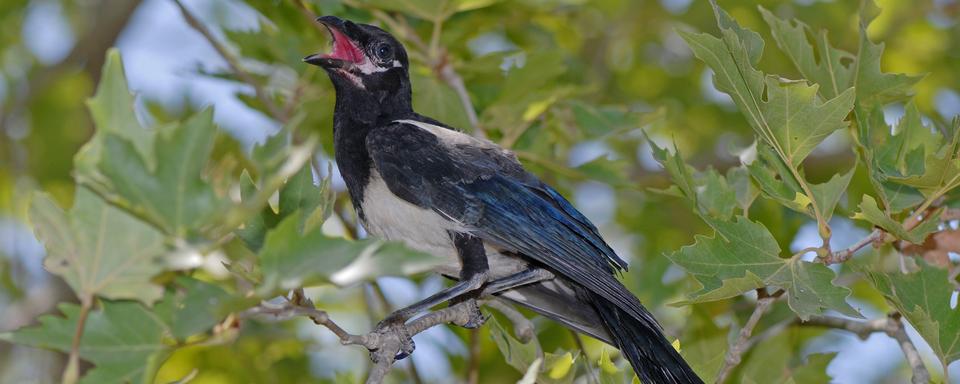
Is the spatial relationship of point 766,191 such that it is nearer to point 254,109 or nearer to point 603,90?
point 254,109

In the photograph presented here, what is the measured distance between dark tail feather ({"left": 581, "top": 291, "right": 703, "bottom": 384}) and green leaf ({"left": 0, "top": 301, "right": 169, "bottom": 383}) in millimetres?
Answer: 1699

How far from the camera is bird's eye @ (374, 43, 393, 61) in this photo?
4.34 metres

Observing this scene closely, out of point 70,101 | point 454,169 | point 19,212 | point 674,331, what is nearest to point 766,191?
point 454,169

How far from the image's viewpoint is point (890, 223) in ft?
10.5

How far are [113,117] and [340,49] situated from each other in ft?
7.11

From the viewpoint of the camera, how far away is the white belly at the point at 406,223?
3924 millimetres

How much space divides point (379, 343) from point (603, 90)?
11.7ft

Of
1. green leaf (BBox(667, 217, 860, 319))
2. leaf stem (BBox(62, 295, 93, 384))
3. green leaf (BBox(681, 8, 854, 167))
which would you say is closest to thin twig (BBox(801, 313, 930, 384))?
green leaf (BBox(667, 217, 860, 319))

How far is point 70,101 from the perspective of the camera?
7035 millimetres

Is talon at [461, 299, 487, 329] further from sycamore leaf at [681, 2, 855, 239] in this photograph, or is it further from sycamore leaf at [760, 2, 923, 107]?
sycamore leaf at [760, 2, 923, 107]

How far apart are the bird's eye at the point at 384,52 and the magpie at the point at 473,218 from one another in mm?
17

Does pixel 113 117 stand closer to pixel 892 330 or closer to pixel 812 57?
pixel 812 57

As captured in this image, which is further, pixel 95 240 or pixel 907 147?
pixel 907 147

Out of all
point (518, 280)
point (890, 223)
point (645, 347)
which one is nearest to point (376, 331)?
point (518, 280)
